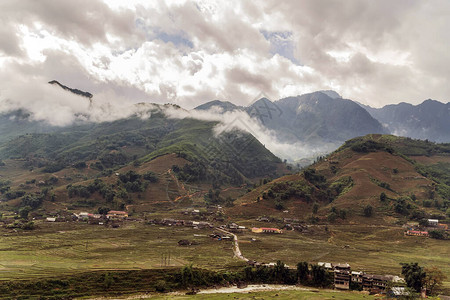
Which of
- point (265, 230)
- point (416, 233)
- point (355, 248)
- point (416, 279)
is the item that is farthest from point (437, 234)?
point (265, 230)

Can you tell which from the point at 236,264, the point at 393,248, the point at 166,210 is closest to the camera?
the point at 236,264

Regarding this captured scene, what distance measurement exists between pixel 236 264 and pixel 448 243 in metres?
68.8

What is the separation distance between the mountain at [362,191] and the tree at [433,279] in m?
55.8

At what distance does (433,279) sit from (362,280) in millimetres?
11719

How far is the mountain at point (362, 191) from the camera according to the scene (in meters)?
111

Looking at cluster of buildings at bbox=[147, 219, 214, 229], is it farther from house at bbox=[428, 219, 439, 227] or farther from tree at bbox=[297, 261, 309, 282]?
house at bbox=[428, 219, 439, 227]

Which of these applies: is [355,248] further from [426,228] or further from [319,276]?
[426,228]

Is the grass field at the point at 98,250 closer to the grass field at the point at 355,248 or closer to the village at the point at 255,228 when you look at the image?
the village at the point at 255,228

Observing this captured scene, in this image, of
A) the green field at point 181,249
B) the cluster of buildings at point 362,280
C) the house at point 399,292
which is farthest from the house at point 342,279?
the green field at point 181,249

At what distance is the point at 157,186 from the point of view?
152m

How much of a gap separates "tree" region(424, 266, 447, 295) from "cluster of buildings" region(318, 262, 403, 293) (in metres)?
4.27


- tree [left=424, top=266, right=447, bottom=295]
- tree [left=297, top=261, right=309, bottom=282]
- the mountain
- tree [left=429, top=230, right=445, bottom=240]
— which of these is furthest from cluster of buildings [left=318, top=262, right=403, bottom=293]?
the mountain

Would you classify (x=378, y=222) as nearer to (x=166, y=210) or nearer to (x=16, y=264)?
(x=166, y=210)

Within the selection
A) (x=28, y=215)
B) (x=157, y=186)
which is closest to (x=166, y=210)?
(x=157, y=186)
